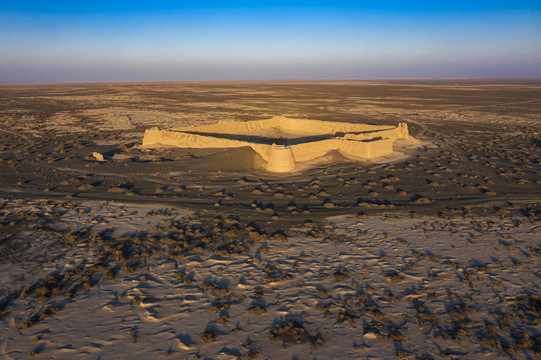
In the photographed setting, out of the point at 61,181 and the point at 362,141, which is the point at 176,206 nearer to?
the point at 61,181

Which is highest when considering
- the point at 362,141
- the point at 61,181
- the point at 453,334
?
the point at 362,141

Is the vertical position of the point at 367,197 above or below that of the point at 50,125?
below

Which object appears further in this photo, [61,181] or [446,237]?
[61,181]

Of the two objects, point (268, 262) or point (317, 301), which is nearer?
point (317, 301)

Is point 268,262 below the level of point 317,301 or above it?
above

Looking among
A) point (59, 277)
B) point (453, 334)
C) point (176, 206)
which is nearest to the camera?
point (453, 334)

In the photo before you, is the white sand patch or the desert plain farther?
the desert plain

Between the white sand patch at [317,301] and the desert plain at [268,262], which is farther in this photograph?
the desert plain at [268,262]

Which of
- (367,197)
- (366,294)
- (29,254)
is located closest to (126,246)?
(29,254)
